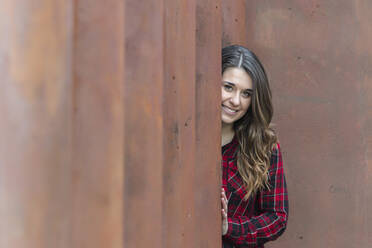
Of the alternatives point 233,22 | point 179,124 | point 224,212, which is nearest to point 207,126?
point 179,124

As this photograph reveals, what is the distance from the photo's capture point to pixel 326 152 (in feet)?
8.81

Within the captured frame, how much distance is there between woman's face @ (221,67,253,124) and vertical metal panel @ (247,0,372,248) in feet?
1.97

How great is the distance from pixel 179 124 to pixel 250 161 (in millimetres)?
708

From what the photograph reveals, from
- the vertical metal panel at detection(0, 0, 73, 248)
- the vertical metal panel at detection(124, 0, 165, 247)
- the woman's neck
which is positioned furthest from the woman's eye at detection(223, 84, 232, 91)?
the vertical metal panel at detection(0, 0, 73, 248)

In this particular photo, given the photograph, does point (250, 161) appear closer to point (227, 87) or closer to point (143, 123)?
point (227, 87)

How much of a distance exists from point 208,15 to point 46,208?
875mm

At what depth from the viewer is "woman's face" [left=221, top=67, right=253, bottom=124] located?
210cm

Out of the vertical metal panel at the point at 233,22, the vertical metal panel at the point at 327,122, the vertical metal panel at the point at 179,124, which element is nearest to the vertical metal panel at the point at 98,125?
the vertical metal panel at the point at 179,124

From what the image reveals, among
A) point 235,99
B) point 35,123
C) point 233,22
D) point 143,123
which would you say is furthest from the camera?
point 233,22

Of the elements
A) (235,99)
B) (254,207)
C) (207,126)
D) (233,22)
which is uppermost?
(233,22)

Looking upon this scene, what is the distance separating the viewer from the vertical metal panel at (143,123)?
1274mm

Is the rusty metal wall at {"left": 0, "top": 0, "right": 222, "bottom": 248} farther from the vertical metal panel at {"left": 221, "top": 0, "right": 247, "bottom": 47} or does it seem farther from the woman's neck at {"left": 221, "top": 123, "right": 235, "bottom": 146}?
the vertical metal panel at {"left": 221, "top": 0, "right": 247, "bottom": 47}

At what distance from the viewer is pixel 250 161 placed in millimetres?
2160

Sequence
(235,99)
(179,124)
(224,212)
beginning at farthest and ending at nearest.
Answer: (235,99) < (224,212) < (179,124)
